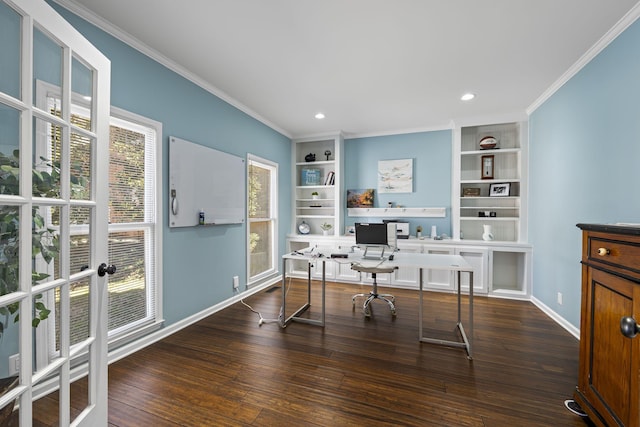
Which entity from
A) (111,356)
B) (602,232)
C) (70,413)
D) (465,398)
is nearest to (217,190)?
(111,356)

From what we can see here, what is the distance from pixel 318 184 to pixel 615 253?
408 cm

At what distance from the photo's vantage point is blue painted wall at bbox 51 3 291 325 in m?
2.19

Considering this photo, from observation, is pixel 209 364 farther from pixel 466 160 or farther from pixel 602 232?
pixel 466 160

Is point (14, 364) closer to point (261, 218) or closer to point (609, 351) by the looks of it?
point (609, 351)

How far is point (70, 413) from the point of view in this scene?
118cm

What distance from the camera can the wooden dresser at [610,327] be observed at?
1.20 m

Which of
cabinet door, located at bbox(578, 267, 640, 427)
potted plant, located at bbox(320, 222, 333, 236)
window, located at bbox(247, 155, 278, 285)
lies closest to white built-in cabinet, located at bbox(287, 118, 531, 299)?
potted plant, located at bbox(320, 222, 333, 236)

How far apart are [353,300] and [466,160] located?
2.91 metres

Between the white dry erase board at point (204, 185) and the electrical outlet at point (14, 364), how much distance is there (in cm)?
173

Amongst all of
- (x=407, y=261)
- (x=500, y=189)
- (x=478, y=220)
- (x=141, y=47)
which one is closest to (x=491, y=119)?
(x=500, y=189)

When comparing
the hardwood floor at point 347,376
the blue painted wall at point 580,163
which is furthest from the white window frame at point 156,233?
the blue painted wall at point 580,163

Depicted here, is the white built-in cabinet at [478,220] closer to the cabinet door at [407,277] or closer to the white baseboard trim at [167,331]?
the cabinet door at [407,277]

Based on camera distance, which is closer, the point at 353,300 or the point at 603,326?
the point at 603,326

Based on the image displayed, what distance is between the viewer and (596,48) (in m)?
2.27
